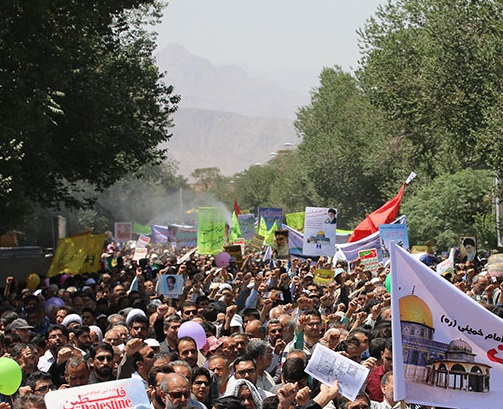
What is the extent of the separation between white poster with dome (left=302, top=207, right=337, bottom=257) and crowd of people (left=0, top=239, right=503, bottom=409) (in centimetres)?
578

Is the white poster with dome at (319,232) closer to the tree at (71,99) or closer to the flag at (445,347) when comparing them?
the tree at (71,99)

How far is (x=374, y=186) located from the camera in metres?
69.1

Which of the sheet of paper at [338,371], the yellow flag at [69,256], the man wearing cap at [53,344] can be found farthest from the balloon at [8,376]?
the yellow flag at [69,256]

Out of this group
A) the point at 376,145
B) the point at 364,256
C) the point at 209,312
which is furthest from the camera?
the point at 376,145

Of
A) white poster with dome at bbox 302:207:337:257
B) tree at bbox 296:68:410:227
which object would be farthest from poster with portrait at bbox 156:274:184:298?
tree at bbox 296:68:410:227

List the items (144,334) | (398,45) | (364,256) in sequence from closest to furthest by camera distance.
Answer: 1. (144,334)
2. (364,256)
3. (398,45)

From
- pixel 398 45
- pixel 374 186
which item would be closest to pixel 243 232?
pixel 398 45

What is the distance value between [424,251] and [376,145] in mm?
28789

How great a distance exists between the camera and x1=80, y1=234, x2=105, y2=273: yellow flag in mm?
23938

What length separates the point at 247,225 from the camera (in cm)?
3344

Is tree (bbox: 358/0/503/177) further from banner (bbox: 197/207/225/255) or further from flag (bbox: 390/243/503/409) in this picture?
flag (bbox: 390/243/503/409)

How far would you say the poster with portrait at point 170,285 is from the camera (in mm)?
17391

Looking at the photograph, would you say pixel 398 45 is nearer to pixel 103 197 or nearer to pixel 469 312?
pixel 469 312

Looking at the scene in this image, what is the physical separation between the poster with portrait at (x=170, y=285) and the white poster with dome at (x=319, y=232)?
7239 millimetres
